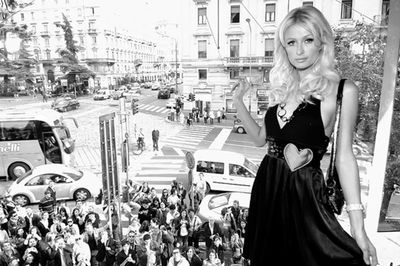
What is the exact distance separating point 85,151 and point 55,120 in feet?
2.57

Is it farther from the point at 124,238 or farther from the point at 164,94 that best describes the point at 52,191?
the point at 164,94

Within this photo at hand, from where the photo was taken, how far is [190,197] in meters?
5.34

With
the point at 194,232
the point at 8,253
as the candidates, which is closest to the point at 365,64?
the point at 194,232

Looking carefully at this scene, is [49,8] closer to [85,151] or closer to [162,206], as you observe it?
[85,151]

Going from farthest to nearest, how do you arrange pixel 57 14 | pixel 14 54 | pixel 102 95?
pixel 102 95 < pixel 57 14 < pixel 14 54

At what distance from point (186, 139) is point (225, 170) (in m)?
1.33

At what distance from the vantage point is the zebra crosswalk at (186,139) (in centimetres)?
681

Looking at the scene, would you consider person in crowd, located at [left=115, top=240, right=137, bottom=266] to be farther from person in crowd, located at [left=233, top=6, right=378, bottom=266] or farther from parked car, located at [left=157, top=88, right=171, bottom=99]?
parked car, located at [left=157, top=88, right=171, bottom=99]

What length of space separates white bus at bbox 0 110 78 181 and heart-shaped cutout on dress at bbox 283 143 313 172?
547 centimetres

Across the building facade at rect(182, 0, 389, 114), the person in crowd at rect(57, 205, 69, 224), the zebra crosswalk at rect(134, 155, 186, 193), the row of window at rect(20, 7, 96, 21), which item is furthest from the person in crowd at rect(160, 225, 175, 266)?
the row of window at rect(20, 7, 96, 21)

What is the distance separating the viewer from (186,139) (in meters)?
7.03

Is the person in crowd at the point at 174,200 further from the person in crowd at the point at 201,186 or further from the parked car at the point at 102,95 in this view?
the parked car at the point at 102,95

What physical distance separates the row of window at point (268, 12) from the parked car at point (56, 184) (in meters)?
3.31

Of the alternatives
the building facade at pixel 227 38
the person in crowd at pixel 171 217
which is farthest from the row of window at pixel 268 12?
the person in crowd at pixel 171 217
